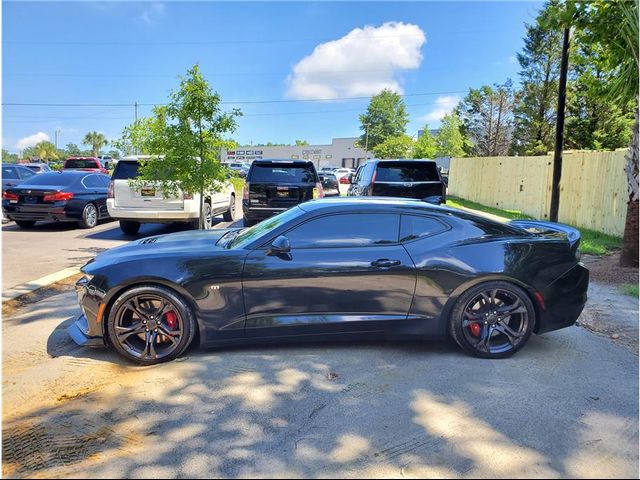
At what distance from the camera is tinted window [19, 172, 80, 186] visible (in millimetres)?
12430

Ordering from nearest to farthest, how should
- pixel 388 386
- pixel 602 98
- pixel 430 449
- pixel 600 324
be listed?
1. pixel 430 449
2. pixel 388 386
3. pixel 600 324
4. pixel 602 98

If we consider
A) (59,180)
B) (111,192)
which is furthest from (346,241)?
(59,180)

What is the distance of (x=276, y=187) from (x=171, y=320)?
21.2ft

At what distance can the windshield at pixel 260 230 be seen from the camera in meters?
4.39

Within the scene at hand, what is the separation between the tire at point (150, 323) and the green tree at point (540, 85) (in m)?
28.1

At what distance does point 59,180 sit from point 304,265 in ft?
35.7

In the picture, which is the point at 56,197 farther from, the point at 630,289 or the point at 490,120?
the point at 490,120

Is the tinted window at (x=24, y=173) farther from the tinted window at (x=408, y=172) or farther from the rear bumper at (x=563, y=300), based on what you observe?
the rear bumper at (x=563, y=300)

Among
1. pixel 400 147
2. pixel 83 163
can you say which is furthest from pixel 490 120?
pixel 83 163

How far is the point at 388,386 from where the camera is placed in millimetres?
3705

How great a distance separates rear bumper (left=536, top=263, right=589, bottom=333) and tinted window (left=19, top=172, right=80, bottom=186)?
→ 12.0 m

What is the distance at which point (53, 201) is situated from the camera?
38.9 feet

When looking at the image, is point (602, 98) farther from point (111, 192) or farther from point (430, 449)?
point (111, 192)

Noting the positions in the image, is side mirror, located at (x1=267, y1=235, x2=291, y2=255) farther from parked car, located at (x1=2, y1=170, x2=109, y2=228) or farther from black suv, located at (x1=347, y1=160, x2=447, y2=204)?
parked car, located at (x1=2, y1=170, x2=109, y2=228)
